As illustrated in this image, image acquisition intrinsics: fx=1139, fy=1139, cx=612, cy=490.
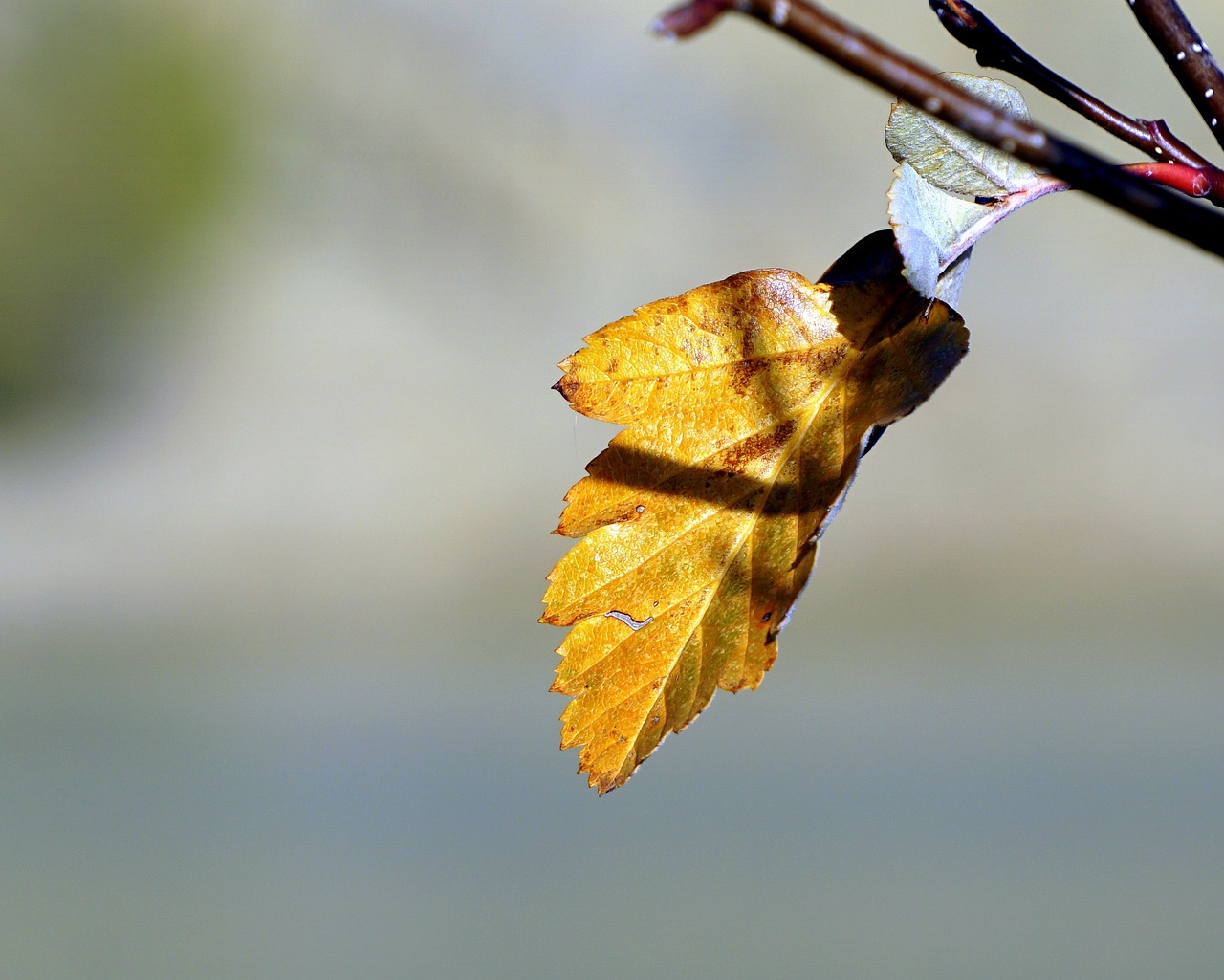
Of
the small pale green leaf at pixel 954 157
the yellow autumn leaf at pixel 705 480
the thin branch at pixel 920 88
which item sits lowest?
the thin branch at pixel 920 88

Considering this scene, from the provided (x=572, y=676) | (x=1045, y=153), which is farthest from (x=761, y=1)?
(x=572, y=676)

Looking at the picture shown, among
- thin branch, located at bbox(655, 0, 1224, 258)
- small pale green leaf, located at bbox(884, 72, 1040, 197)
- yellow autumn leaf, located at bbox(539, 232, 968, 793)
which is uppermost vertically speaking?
small pale green leaf, located at bbox(884, 72, 1040, 197)

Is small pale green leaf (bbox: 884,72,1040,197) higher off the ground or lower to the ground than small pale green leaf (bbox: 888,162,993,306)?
higher

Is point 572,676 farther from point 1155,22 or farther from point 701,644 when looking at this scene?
point 1155,22

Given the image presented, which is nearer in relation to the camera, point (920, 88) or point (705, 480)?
point (920, 88)

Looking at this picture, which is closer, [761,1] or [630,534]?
[761,1]
